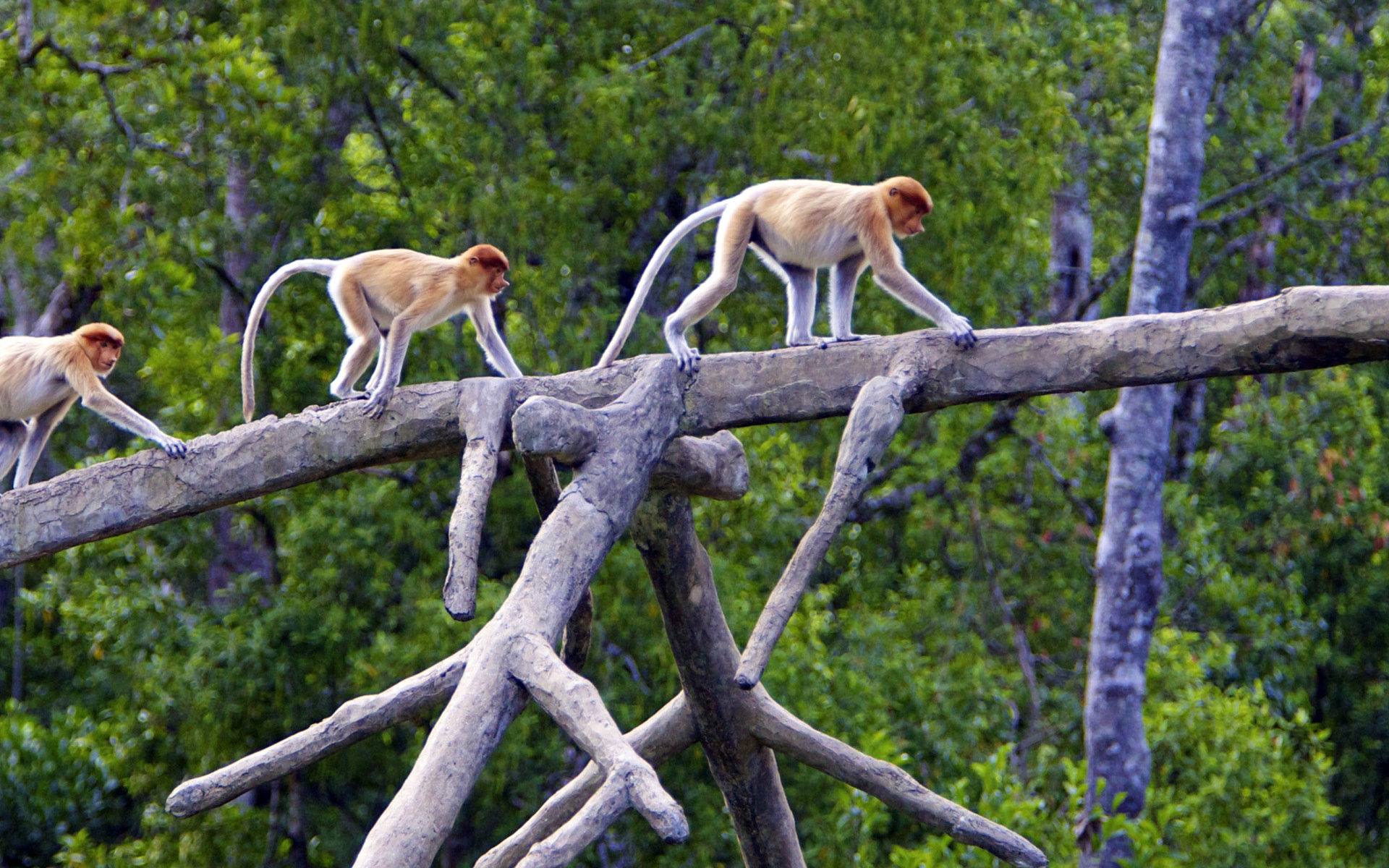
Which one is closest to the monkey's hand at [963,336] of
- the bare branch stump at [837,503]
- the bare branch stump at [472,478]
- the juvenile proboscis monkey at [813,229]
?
the bare branch stump at [837,503]

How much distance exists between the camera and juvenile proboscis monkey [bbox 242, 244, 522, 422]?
381cm

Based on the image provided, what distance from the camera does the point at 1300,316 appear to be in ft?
9.51

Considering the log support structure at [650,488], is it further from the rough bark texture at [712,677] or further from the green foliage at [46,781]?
the green foliage at [46,781]

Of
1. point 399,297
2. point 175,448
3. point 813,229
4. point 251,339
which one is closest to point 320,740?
point 175,448

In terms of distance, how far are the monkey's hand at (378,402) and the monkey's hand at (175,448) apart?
0.45 meters

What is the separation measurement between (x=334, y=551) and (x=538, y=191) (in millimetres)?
2050

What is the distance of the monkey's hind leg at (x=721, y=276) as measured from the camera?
362 cm

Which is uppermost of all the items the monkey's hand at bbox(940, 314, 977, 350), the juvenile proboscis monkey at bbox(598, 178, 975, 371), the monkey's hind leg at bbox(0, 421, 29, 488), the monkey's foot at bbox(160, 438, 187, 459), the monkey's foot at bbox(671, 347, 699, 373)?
the juvenile proboscis monkey at bbox(598, 178, 975, 371)

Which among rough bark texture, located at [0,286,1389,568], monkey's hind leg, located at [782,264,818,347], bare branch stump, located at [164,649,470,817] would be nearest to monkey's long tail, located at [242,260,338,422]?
rough bark texture, located at [0,286,1389,568]

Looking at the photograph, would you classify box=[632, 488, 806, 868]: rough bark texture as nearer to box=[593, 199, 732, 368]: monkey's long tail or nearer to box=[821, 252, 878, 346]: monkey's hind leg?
box=[593, 199, 732, 368]: monkey's long tail

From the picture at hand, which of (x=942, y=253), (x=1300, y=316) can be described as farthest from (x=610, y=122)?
(x=1300, y=316)

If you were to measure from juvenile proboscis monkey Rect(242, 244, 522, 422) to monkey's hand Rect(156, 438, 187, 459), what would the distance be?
0.38 m

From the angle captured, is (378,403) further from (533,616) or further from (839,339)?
(839,339)

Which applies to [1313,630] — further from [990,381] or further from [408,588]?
[990,381]
